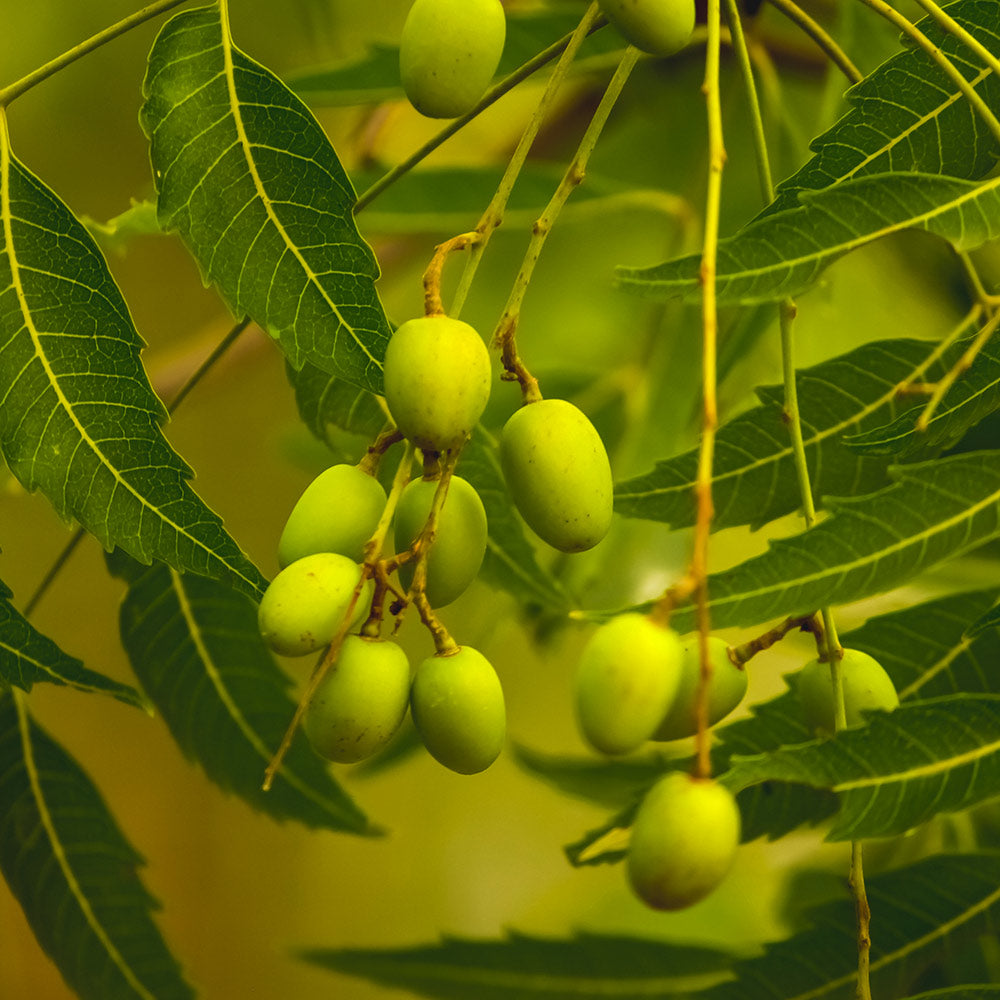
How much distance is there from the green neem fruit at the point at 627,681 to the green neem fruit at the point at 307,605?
9cm

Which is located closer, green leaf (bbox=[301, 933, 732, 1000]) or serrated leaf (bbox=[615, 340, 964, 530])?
serrated leaf (bbox=[615, 340, 964, 530])

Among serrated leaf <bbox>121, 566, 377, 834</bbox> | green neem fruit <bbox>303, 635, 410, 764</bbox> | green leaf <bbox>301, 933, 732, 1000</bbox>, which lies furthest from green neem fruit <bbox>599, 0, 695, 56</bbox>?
green leaf <bbox>301, 933, 732, 1000</bbox>

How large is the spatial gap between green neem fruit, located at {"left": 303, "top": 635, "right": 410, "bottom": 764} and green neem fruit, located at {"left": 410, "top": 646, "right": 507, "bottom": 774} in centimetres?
1

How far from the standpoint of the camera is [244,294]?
44 cm

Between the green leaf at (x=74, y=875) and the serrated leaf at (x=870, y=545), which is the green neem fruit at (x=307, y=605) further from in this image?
the green leaf at (x=74, y=875)

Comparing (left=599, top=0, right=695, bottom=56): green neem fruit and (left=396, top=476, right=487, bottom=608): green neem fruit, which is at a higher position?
(left=599, top=0, right=695, bottom=56): green neem fruit

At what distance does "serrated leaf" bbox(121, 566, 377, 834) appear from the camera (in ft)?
2.04

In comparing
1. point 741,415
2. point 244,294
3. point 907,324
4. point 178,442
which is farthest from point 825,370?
point 178,442

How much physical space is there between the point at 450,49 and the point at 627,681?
220mm

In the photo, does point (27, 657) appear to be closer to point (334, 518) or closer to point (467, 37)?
point (334, 518)

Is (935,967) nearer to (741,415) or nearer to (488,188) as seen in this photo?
(741,415)

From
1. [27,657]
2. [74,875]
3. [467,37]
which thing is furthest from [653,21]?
[74,875]

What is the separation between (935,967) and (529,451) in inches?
18.4

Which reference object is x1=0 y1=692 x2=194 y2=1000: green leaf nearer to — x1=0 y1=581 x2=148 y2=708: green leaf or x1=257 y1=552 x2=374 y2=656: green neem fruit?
x1=0 y1=581 x2=148 y2=708: green leaf
